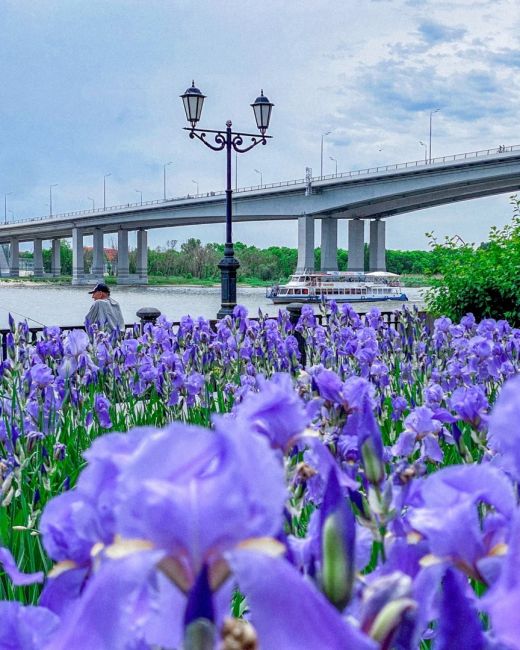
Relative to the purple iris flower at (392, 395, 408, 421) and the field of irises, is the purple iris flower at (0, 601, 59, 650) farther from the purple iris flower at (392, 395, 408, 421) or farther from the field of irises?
the purple iris flower at (392, 395, 408, 421)

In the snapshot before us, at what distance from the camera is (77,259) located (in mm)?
60312

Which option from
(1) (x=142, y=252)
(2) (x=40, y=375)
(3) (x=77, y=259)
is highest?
(1) (x=142, y=252)

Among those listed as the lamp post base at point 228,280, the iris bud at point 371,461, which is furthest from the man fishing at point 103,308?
the iris bud at point 371,461

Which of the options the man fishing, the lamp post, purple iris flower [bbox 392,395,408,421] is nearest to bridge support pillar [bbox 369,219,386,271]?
the lamp post

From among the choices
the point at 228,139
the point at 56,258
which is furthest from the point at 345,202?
the point at 56,258

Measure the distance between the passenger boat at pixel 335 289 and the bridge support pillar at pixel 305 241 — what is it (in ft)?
2.80

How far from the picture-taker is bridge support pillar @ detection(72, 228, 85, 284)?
5972 centimetres

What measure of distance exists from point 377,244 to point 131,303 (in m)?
17.0

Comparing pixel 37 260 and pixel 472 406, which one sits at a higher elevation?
pixel 37 260

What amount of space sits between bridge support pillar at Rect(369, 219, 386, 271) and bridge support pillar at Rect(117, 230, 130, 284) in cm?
2316

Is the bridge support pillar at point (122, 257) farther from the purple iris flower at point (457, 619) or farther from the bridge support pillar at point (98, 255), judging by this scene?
the purple iris flower at point (457, 619)

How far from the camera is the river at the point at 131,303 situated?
33.3 metres

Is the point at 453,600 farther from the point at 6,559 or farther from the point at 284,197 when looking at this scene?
the point at 284,197

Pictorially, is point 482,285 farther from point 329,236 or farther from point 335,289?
point 329,236
